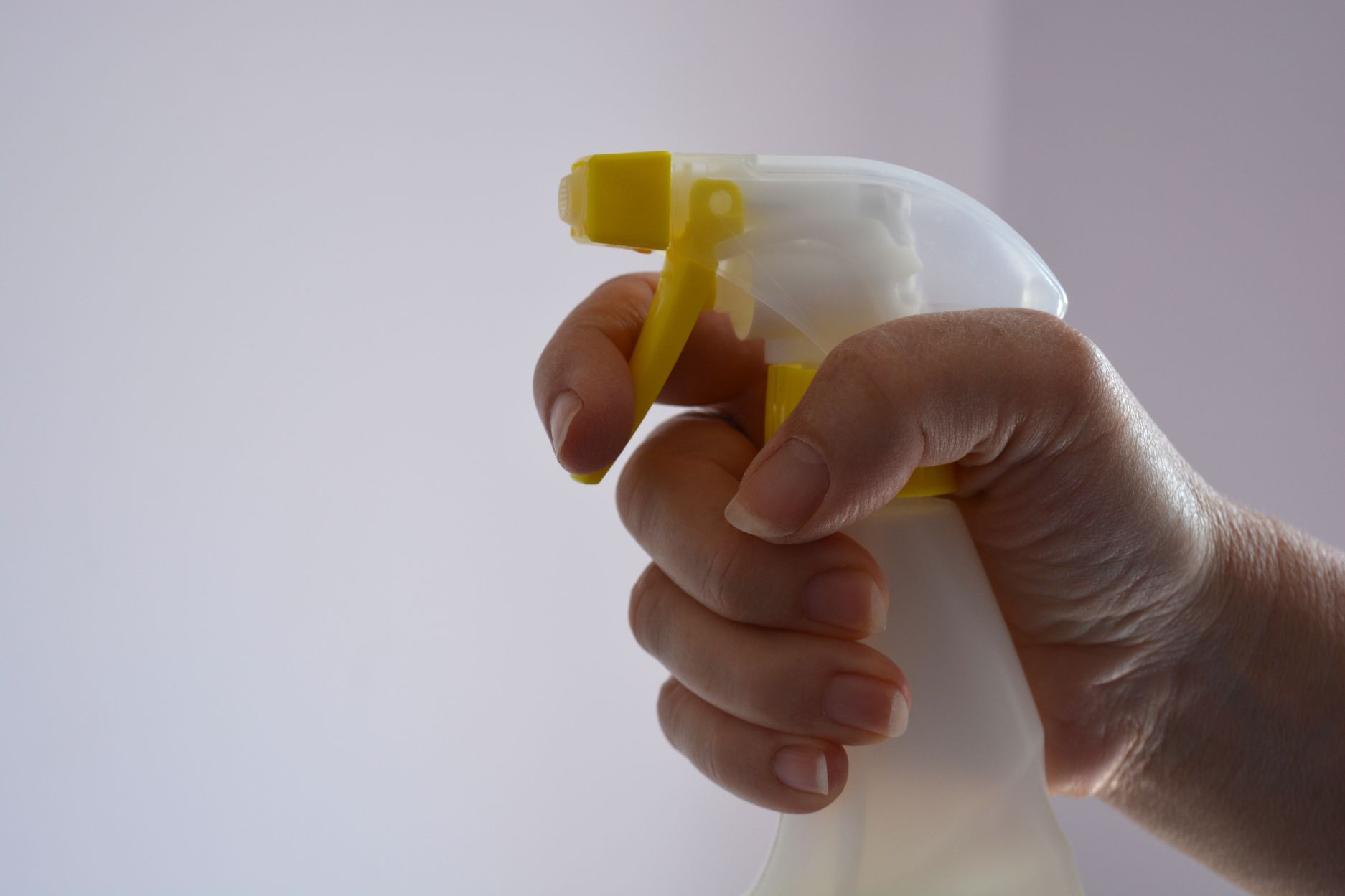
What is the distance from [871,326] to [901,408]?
51mm

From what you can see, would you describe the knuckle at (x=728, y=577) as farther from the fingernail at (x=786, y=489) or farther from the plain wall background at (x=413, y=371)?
the plain wall background at (x=413, y=371)

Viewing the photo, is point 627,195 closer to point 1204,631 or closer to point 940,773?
point 940,773

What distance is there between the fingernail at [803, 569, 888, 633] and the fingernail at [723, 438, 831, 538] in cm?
4

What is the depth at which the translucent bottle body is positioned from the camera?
0.42 metres

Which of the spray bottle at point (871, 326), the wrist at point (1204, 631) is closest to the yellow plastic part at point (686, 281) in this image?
the spray bottle at point (871, 326)

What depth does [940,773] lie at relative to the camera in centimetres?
42

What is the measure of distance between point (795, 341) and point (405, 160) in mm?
457

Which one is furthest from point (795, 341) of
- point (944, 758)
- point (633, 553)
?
point (633, 553)

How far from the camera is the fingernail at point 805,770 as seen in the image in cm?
44

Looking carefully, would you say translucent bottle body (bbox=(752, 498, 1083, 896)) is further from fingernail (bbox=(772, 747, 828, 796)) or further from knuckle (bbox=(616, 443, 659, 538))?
knuckle (bbox=(616, 443, 659, 538))

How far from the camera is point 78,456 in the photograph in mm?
587

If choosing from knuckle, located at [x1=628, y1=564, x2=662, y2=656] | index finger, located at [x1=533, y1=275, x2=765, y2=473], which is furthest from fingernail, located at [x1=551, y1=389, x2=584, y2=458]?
knuckle, located at [x1=628, y1=564, x2=662, y2=656]

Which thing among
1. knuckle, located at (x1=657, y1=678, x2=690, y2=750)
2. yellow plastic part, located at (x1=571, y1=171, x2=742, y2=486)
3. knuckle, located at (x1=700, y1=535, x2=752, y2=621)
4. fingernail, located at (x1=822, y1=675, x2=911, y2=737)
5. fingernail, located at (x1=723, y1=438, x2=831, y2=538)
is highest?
yellow plastic part, located at (x1=571, y1=171, x2=742, y2=486)

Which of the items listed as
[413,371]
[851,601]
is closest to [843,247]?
[851,601]
